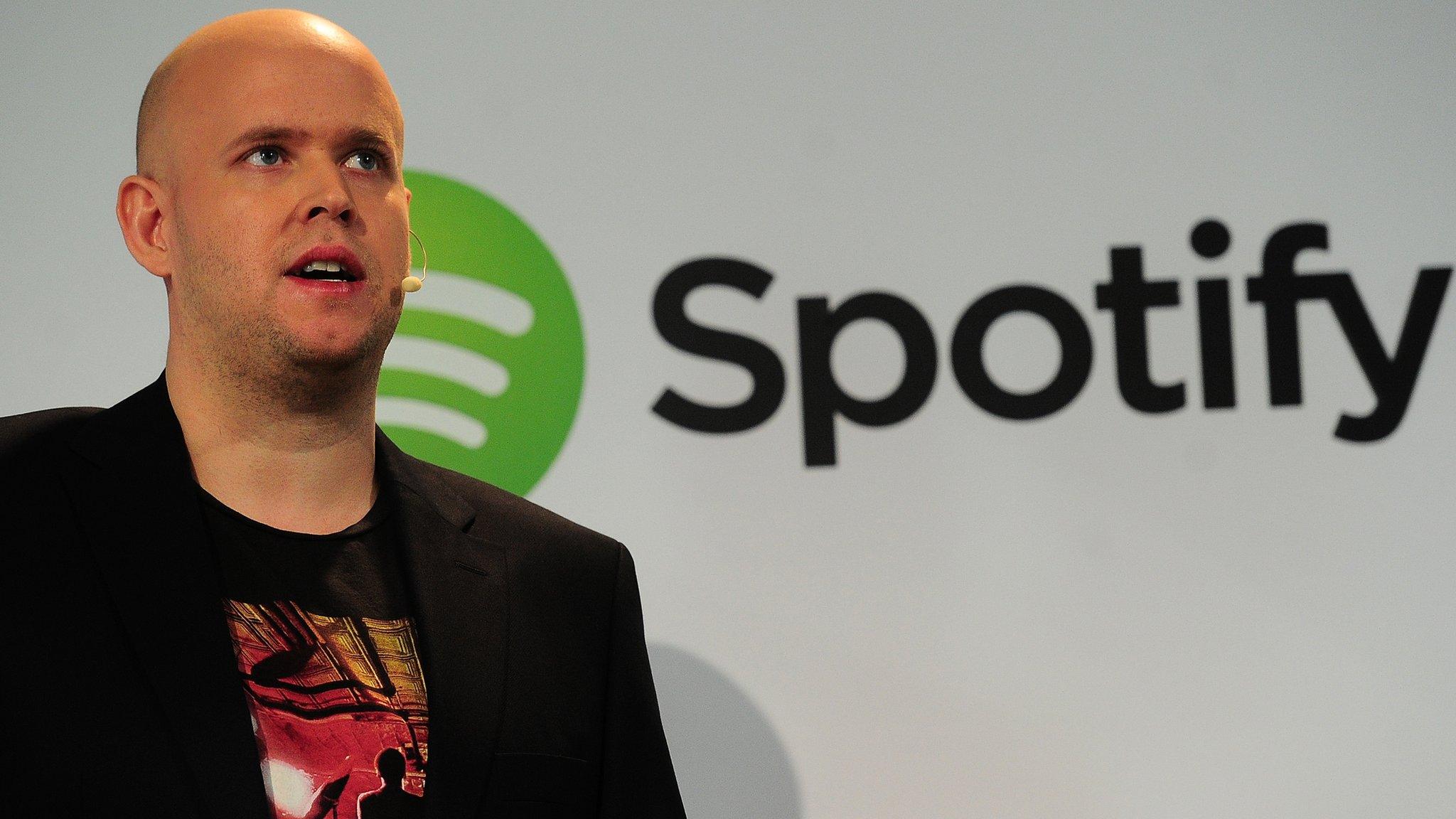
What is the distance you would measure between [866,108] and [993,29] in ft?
1.01

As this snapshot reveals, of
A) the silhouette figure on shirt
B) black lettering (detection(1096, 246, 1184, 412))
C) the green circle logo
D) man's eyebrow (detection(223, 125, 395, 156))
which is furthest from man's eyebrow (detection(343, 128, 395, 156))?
black lettering (detection(1096, 246, 1184, 412))

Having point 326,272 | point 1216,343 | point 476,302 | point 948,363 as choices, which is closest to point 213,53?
point 326,272

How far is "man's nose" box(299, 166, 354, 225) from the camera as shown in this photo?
52.9 inches

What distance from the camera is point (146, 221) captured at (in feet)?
4.65

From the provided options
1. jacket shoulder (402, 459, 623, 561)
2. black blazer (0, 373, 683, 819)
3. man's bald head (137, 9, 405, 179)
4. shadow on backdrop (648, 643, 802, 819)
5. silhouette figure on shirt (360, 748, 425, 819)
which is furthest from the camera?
shadow on backdrop (648, 643, 802, 819)

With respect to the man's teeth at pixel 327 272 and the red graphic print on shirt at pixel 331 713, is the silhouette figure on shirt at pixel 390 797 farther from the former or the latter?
the man's teeth at pixel 327 272

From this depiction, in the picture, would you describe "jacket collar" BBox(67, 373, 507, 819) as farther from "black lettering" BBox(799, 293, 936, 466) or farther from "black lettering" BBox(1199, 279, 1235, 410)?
"black lettering" BBox(1199, 279, 1235, 410)

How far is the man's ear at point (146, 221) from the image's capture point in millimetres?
1415

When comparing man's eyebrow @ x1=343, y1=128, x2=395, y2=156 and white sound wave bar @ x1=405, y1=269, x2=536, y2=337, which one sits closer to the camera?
man's eyebrow @ x1=343, y1=128, x2=395, y2=156

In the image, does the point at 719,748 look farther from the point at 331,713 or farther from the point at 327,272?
the point at 327,272

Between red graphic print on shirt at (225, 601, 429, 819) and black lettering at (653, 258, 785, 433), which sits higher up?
black lettering at (653, 258, 785, 433)

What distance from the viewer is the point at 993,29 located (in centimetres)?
271

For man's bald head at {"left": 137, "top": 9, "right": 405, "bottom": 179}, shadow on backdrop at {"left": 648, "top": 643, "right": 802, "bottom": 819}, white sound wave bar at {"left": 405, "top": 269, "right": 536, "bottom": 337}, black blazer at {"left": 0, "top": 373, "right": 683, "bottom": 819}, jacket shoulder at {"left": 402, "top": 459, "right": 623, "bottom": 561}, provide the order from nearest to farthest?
1. black blazer at {"left": 0, "top": 373, "right": 683, "bottom": 819}
2. man's bald head at {"left": 137, "top": 9, "right": 405, "bottom": 179}
3. jacket shoulder at {"left": 402, "top": 459, "right": 623, "bottom": 561}
4. shadow on backdrop at {"left": 648, "top": 643, "right": 802, "bottom": 819}
5. white sound wave bar at {"left": 405, "top": 269, "right": 536, "bottom": 337}

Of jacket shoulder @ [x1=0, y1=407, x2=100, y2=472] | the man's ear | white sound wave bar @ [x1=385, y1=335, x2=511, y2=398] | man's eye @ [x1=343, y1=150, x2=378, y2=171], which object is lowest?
white sound wave bar @ [x1=385, y1=335, x2=511, y2=398]
